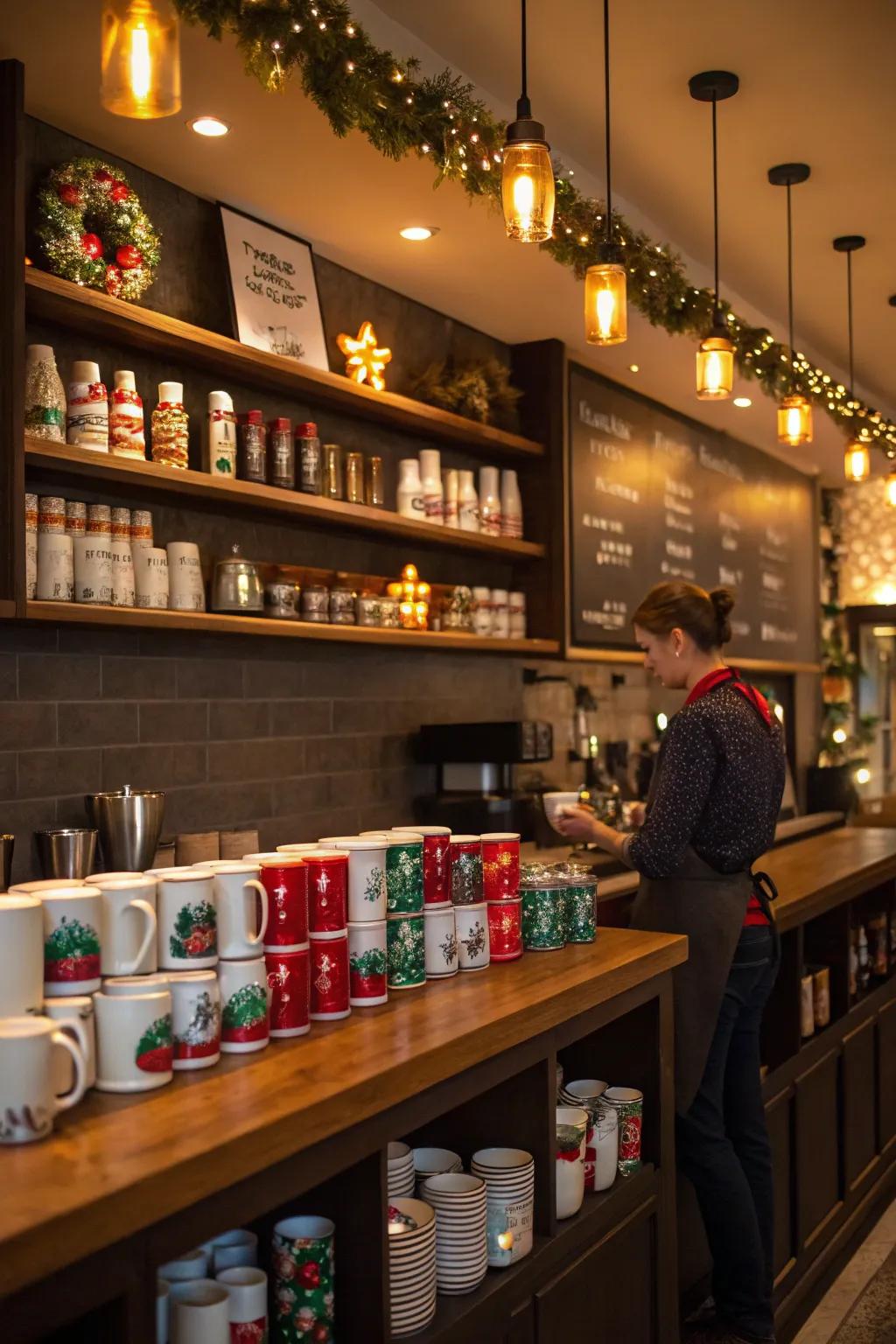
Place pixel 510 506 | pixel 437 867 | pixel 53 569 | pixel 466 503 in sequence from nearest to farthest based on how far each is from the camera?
pixel 437 867 → pixel 53 569 → pixel 466 503 → pixel 510 506

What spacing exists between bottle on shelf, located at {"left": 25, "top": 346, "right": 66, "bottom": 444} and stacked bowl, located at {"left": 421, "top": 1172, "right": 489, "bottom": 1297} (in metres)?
1.69

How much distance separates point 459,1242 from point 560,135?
284cm

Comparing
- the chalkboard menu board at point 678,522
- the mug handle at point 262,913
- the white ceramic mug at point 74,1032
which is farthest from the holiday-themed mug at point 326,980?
the chalkboard menu board at point 678,522

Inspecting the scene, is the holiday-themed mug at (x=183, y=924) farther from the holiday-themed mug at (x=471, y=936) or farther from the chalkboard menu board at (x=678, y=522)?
the chalkboard menu board at (x=678, y=522)

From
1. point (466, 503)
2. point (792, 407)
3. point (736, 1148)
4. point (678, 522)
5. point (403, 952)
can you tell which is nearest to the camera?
point (403, 952)

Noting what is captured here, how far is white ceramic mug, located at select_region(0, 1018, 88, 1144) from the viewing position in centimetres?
131

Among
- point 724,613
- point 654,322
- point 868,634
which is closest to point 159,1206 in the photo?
point 724,613

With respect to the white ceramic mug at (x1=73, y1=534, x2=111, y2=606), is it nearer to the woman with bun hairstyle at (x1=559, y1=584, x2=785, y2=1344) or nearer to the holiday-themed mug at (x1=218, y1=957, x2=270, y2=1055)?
the woman with bun hairstyle at (x1=559, y1=584, x2=785, y2=1344)

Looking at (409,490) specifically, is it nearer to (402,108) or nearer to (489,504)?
(489,504)

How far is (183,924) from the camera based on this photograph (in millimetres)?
1644

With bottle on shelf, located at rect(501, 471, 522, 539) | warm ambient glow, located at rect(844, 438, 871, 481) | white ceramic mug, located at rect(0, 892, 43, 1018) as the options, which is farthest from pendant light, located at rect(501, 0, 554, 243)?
warm ambient glow, located at rect(844, 438, 871, 481)

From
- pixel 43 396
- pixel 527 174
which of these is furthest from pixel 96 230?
pixel 527 174

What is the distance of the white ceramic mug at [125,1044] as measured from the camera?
58.8 inches

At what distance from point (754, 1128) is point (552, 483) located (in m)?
2.43
